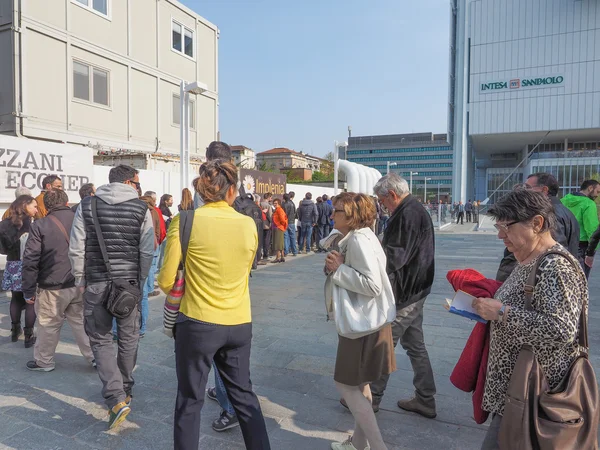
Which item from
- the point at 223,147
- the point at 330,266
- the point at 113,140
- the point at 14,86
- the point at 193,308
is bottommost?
the point at 193,308

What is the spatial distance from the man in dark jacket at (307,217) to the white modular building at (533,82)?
32.8 meters

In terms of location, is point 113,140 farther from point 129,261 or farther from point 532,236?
point 532,236

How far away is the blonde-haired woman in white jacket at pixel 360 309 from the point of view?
2.53 m

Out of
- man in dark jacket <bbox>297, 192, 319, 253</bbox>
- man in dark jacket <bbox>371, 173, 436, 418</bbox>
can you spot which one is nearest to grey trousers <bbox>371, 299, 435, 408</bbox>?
man in dark jacket <bbox>371, 173, 436, 418</bbox>

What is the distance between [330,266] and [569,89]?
45.4m

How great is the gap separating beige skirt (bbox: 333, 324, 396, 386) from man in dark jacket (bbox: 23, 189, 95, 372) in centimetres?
285

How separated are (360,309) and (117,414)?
1884mm

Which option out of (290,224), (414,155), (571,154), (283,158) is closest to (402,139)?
(414,155)

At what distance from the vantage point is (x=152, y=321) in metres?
5.79

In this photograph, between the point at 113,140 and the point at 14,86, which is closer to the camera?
the point at 14,86

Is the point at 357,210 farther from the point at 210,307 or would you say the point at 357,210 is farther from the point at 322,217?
the point at 322,217

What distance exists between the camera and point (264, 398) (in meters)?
3.59

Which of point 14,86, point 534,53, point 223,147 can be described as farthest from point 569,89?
point 223,147

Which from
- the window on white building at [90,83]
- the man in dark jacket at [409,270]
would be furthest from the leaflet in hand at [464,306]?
the window on white building at [90,83]
